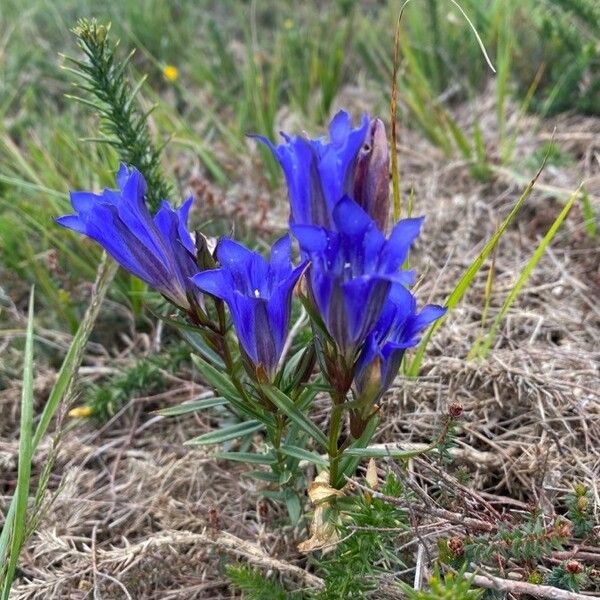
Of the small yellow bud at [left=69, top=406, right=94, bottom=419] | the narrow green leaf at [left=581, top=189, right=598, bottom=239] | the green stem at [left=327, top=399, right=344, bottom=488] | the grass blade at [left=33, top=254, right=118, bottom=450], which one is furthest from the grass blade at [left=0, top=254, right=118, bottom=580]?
the narrow green leaf at [left=581, top=189, right=598, bottom=239]

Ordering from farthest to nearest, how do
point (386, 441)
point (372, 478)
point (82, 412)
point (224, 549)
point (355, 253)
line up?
point (82, 412)
point (386, 441)
point (224, 549)
point (372, 478)
point (355, 253)

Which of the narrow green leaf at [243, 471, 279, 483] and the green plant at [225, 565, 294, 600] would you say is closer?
the green plant at [225, 565, 294, 600]

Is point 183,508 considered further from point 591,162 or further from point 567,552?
point 591,162

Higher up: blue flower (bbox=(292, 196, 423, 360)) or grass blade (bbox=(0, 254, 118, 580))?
blue flower (bbox=(292, 196, 423, 360))

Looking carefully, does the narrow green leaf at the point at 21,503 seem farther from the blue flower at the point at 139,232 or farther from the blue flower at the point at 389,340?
the blue flower at the point at 389,340

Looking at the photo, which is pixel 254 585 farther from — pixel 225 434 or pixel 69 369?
pixel 69 369

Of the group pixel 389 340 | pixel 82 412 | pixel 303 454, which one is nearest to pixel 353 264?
pixel 389 340

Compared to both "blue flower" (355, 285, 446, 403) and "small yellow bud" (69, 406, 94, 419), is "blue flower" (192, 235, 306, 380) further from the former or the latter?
"small yellow bud" (69, 406, 94, 419)
